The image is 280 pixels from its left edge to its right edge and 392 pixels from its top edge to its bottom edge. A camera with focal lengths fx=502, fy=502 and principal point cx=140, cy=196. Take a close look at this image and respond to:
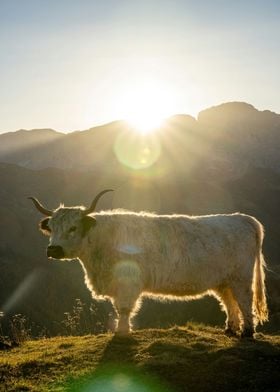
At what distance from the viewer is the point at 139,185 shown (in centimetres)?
7881

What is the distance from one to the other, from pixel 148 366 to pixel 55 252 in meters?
3.62

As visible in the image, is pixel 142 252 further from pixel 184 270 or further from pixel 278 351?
pixel 278 351

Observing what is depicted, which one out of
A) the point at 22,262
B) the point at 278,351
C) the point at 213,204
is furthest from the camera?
the point at 213,204

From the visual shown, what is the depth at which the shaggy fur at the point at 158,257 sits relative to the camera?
10703 mm

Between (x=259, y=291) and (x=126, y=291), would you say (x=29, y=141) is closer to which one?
(x=259, y=291)

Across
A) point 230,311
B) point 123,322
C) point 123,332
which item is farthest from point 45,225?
point 230,311

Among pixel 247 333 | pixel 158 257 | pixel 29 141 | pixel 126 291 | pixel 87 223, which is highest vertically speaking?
pixel 29 141

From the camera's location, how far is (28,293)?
42.2 metres

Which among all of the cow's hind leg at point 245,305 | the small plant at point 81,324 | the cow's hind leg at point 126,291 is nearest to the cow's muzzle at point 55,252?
the cow's hind leg at point 126,291

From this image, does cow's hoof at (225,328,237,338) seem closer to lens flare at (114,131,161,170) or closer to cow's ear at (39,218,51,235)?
cow's ear at (39,218,51,235)

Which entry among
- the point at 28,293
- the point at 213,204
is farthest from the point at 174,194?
the point at 28,293

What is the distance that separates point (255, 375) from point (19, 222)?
5348 cm

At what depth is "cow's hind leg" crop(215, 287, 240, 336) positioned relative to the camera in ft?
39.2

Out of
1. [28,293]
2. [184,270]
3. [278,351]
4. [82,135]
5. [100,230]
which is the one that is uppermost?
[82,135]
